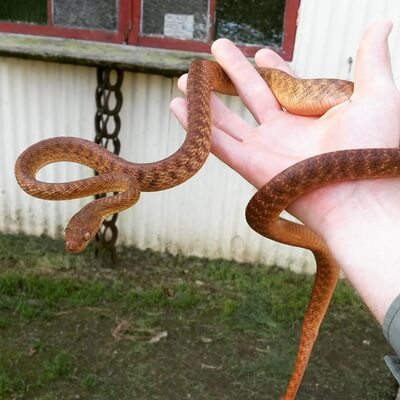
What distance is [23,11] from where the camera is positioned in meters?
4.93

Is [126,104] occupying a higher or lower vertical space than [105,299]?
higher

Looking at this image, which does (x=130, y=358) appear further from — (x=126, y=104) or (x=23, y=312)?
(x=126, y=104)

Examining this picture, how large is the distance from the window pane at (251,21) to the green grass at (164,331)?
1.98 m

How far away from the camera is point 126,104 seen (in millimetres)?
5098

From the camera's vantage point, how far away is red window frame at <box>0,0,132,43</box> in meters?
4.84

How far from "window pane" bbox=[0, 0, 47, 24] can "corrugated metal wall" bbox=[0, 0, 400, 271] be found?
0.36 m

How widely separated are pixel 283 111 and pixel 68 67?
8.94 ft

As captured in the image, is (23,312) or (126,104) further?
(126,104)

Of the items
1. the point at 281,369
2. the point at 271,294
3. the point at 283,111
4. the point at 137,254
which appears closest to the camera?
the point at 283,111

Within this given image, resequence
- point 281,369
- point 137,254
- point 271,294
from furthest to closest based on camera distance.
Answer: point 137,254
point 271,294
point 281,369

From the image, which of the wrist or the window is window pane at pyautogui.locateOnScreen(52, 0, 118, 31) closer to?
the window

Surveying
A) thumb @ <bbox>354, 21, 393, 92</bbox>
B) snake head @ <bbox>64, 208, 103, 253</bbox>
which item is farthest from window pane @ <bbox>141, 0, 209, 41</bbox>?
snake head @ <bbox>64, 208, 103, 253</bbox>

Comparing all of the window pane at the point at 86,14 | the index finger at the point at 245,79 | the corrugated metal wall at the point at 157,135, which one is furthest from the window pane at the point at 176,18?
the index finger at the point at 245,79

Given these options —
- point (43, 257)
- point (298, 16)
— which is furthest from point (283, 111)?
point (43, 257)
